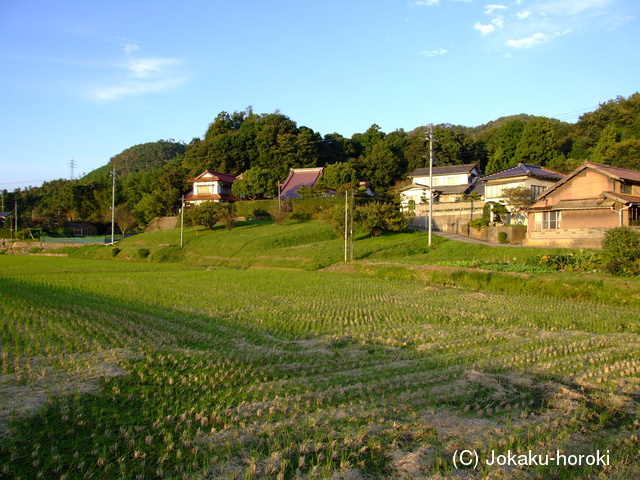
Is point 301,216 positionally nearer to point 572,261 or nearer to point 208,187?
point 208,187

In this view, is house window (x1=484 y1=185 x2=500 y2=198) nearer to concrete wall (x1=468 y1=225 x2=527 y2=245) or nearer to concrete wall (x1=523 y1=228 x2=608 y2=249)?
concrete wall (x1=468 y1=225 x2=527 y2=245)

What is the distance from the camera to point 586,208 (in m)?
27.3

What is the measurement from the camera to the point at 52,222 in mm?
59125

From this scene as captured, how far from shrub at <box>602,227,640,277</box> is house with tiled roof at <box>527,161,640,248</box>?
811 cm

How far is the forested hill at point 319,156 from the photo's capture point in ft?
177

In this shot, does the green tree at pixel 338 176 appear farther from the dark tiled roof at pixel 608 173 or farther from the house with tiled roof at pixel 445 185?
the dark tiled roof at pixel 608 173

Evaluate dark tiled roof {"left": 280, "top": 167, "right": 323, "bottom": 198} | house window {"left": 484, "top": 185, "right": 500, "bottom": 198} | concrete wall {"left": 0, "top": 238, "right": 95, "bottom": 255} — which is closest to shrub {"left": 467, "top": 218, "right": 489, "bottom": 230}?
house window {"left": 484, "top": 185, "right": 500, "bottom": 198}

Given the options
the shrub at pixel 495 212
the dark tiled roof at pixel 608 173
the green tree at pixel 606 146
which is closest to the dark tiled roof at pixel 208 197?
the shrub at pixel 495 212

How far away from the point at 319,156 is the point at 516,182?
3515cm

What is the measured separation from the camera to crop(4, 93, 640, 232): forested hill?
5388 centimetres

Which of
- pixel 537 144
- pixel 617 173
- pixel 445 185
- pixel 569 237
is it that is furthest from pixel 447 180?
pixel 569 237

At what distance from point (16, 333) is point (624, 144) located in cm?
4622

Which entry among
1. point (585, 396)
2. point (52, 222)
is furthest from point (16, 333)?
point (52, 222)

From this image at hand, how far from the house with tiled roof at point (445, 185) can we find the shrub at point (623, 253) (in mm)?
27366
